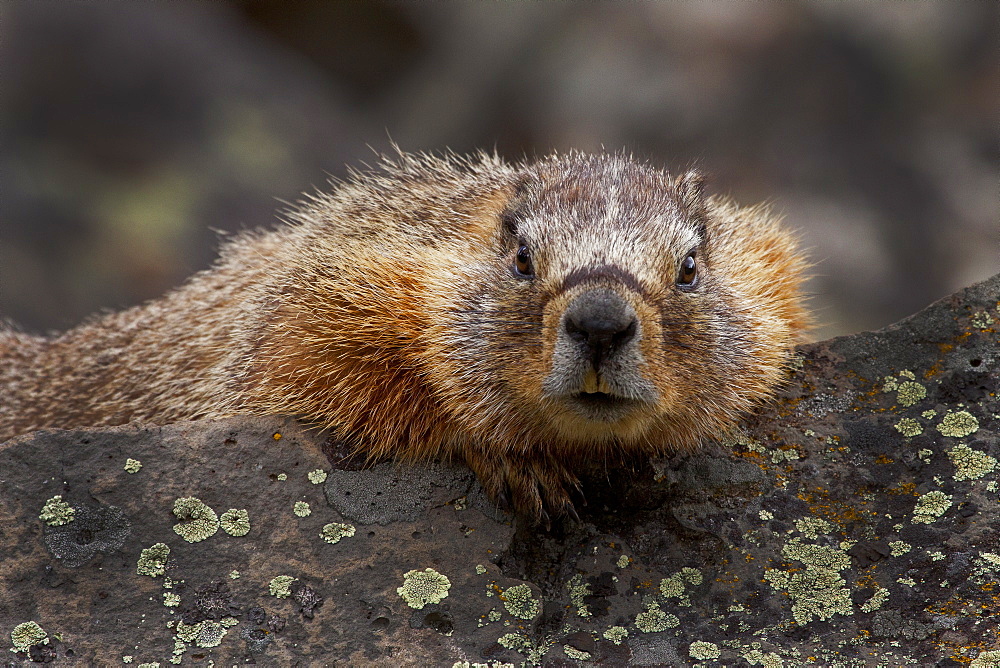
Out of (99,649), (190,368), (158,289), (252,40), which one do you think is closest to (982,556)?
(99,649)

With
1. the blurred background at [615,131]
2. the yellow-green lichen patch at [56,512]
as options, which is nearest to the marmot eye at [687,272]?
the yellow-green lichen patch at [56,512]

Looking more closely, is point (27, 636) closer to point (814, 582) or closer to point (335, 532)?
point (335, 532)

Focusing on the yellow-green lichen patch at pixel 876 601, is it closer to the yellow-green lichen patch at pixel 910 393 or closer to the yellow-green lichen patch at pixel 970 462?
the yellow-green lichen patch at pixel 970 462

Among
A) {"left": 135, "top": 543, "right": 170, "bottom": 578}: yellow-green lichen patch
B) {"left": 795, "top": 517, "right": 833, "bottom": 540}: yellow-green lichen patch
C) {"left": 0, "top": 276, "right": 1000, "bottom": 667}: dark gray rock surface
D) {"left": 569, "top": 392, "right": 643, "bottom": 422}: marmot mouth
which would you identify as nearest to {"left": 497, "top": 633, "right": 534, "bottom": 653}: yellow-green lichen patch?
{"left": 0, "top": 276, "right": 1000, "bottom": 667}: dark gray rock surface

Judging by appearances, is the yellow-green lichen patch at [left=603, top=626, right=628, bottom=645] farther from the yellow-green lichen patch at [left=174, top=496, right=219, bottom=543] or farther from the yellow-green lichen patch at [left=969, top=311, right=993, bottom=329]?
the yellow-green lichen patch at [left=969, top=311, right=993, bottom=329]

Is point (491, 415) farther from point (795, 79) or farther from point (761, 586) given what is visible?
point (795, 79)
